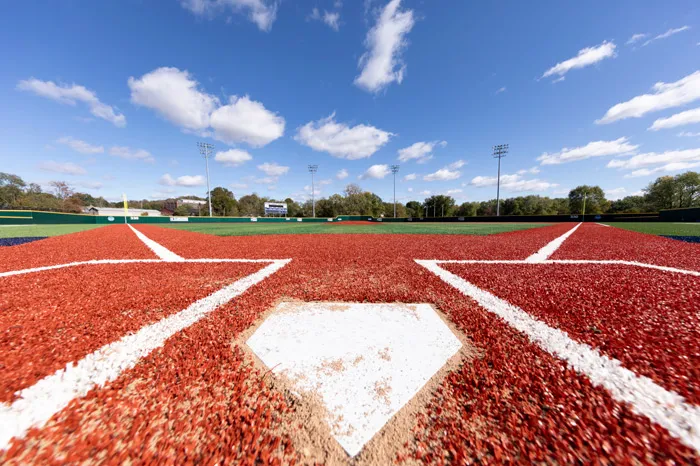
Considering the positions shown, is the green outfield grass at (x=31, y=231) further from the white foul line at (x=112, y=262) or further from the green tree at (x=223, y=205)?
the green tree at (x=223, y=205)

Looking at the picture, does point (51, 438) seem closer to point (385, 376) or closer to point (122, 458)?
point (122, 458)

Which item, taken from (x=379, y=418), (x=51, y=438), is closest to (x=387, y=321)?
(x=379, y=418)

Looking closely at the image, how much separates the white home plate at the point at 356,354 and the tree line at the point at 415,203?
61354 millimetres

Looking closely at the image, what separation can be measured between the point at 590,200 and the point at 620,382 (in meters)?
83.6

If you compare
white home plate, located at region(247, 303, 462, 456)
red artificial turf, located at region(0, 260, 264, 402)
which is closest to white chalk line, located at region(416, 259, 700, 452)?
white home plate, located at region(247, 303, 462, 456)

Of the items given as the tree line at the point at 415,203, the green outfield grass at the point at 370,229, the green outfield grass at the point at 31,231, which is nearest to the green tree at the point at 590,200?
the tree line at the point at 415,203

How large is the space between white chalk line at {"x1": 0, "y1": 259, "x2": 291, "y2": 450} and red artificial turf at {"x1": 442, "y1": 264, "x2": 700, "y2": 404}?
116 inches

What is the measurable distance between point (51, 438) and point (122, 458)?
35 centimetres

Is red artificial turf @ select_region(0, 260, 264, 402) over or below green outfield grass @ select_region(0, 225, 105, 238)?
below

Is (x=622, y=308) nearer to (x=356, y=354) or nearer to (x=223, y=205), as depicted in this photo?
(x=356, y=354)

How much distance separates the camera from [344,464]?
2.90 ft

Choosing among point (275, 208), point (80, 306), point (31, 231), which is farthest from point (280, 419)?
point (275, 208)

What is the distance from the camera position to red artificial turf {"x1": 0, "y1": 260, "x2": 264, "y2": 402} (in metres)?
1.49

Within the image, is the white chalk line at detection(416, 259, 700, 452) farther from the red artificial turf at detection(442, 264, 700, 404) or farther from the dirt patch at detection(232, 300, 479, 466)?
the dirt patch at detection(232, 300, 479, 466)
